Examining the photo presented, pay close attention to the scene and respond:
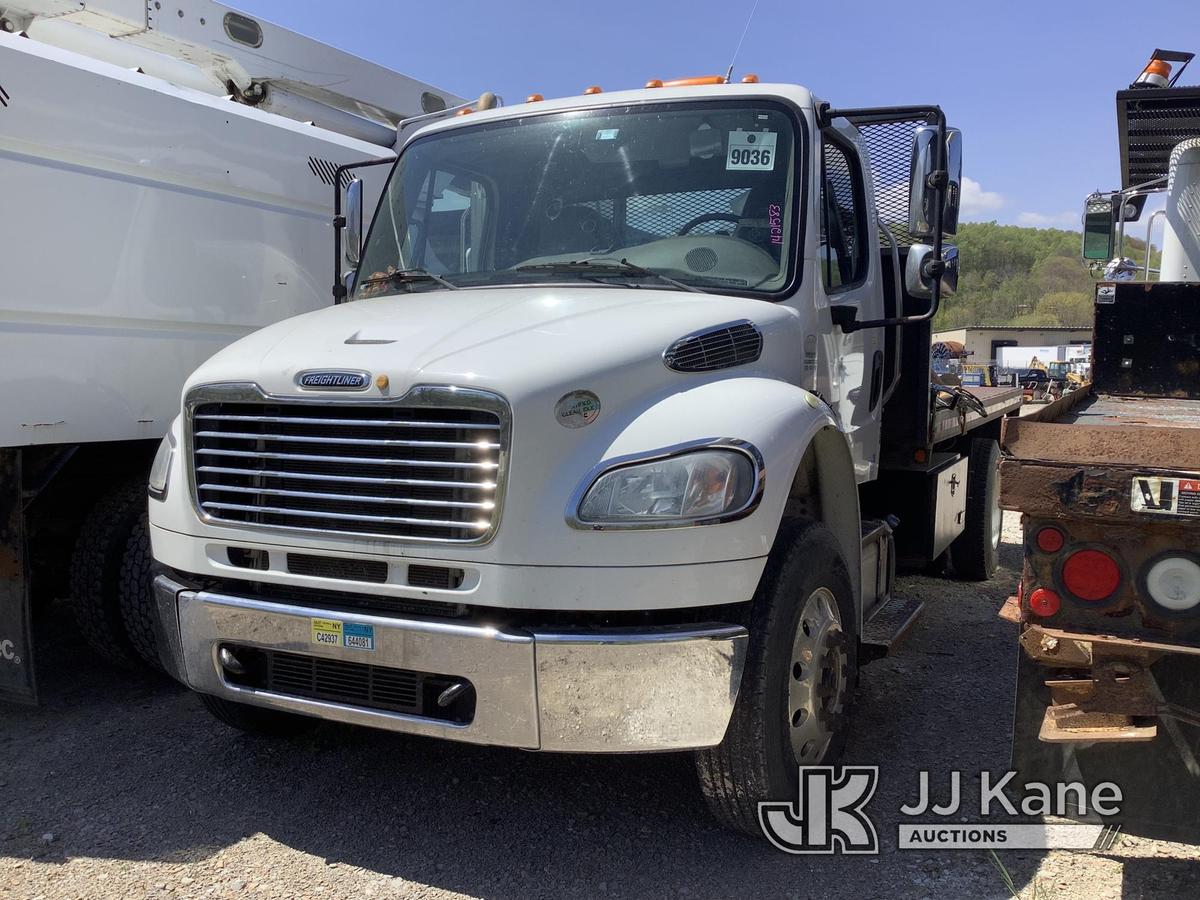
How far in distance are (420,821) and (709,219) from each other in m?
2.49

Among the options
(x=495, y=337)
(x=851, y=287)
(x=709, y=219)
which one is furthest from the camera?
(x=851, y=287)

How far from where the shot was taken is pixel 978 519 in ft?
24.2

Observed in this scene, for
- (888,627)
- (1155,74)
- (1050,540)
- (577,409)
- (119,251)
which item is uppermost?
(1155,74)

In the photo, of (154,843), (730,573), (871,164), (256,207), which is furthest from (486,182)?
(154,843)

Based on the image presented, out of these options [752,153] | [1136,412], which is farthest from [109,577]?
[1136,412]

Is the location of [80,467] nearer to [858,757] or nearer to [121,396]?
[121,396]

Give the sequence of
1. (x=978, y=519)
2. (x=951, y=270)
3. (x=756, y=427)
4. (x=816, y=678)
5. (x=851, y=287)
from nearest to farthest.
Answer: (x=756, y=427), (x=816, y=678), (x=951, y=270), (x=851, y=287), (x=978, y=519)

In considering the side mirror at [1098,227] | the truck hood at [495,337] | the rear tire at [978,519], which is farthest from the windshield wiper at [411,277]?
the rear tire at [978,519]

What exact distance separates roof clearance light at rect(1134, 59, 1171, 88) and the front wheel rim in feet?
15.1

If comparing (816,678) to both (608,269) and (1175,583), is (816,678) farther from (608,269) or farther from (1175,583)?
(608,269)

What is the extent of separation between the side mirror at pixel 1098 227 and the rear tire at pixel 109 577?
5742 millimetres

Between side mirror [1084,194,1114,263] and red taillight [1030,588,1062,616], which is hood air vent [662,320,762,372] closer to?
red taillight [1030,588,1062,616]

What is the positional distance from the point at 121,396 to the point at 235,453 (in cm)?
A: 167

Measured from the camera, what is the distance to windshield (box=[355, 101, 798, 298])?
12.8ft
